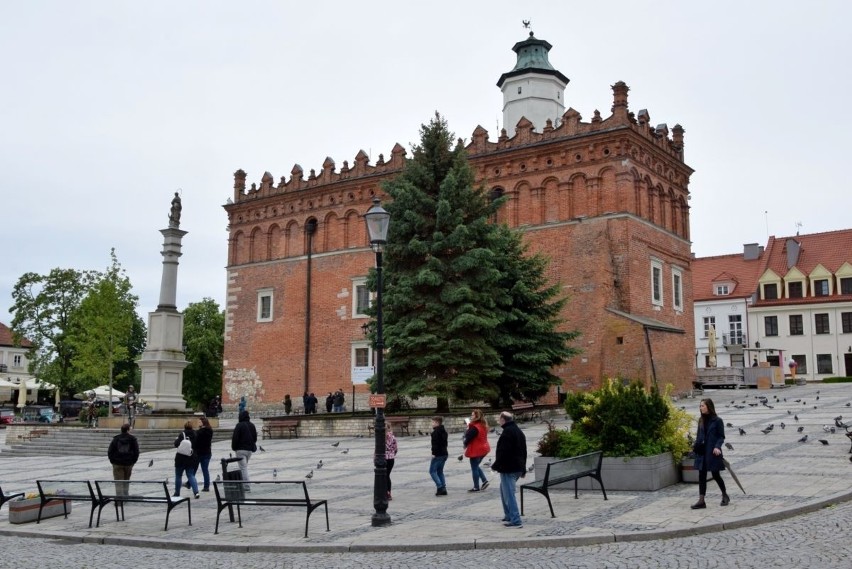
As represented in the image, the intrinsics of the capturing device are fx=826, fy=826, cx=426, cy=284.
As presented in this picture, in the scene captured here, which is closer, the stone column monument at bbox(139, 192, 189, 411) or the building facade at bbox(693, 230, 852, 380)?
the stone column monument at bbox(139, 192, 189, 411)

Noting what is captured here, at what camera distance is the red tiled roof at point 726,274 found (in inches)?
2170

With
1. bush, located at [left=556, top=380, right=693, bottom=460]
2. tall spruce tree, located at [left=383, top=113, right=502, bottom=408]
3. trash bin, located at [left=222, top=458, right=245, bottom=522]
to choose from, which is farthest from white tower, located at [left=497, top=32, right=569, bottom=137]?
trash bin, located at [left=222, top=458, right=245, bottom=522]

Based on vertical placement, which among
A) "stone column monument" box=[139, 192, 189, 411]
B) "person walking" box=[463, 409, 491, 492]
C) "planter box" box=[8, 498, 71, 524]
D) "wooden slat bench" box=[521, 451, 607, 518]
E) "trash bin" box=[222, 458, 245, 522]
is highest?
"stone column monument" box=[139, 192, 189, 411]

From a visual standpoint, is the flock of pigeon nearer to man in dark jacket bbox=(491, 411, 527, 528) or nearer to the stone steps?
man in dark jacket bbox=(491, 411, 527, 528)

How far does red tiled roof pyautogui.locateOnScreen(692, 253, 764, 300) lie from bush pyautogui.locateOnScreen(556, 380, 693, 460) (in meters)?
44.4

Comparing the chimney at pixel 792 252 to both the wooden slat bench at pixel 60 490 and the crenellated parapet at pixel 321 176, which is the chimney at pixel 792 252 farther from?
the wooden slat bench at pixel 60 490

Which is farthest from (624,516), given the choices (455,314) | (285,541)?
(455,314)

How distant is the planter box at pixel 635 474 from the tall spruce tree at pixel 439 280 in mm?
12675

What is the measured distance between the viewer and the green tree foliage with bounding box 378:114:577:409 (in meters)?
25.4

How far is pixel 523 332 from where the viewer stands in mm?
27500

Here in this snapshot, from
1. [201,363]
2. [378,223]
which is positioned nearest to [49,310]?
[201,363]

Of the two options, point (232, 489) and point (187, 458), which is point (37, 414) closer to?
point (187, 458)

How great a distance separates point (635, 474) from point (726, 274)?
157 feet

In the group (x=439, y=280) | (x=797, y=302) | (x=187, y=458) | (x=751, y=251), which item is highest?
(x=751, y=251)
